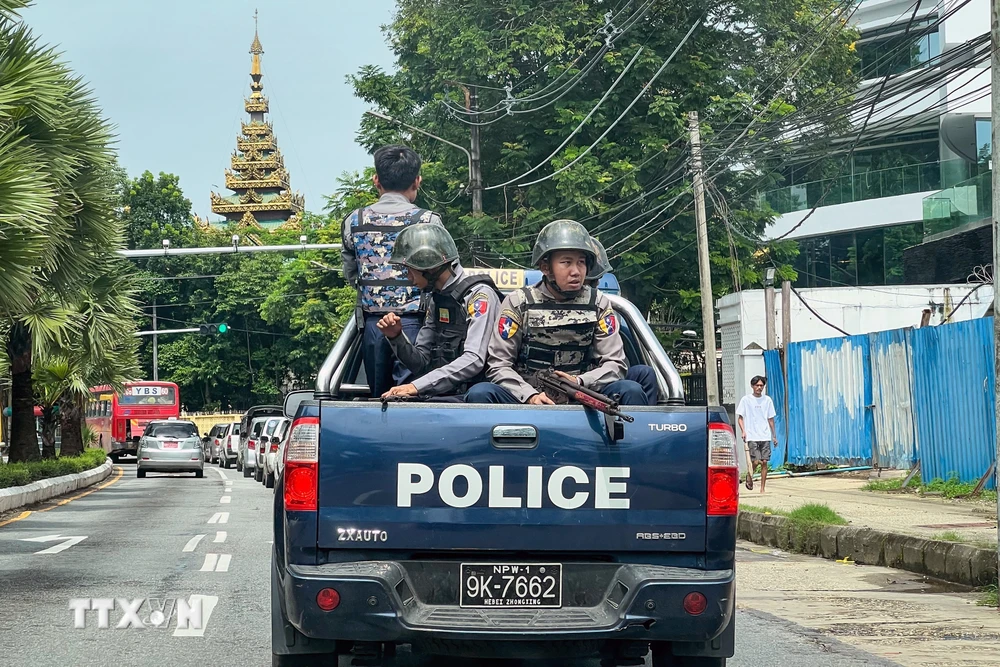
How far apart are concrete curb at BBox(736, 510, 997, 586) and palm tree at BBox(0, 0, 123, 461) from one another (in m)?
7.34

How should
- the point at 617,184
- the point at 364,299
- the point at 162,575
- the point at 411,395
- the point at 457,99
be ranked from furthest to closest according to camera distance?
the point at 457,99
the point at 617,184
the point at 162,575
the point at 364,299
the point at 411,395

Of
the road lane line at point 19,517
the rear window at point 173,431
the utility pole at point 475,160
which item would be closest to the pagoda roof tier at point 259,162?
the rear window at point 173,431

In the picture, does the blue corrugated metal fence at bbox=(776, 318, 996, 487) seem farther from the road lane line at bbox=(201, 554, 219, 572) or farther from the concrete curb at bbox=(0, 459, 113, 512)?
the concrete curb at bbox=(0, 459, 113, 512)

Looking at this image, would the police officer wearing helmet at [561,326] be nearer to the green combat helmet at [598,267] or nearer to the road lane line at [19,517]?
the green combat helmet at [598,267]

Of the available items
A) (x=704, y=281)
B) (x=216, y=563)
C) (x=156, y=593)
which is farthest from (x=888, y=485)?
(x=156, y=593)

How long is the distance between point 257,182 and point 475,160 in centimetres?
6944

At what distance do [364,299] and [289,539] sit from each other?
7.87ft

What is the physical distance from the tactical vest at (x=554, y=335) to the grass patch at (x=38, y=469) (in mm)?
15975

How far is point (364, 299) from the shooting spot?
675 cm

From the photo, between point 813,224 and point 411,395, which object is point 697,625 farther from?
point 813,224

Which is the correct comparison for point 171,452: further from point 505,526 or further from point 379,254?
point 505,526

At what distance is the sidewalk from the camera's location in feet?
36.0

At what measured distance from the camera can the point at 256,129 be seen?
10031cm

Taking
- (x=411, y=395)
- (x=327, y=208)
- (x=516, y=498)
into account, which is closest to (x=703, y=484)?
(x=516, y=498)
